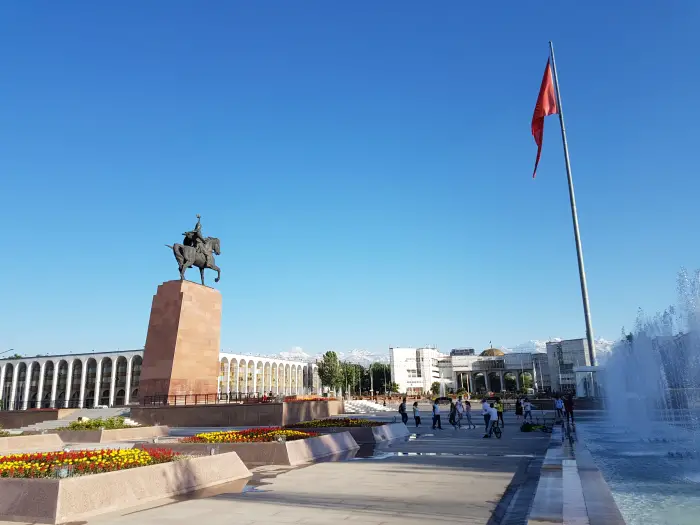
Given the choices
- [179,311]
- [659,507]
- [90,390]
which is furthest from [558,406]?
[90,390]

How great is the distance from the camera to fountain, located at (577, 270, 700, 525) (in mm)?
7840

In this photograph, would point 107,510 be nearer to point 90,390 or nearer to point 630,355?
point 630,355

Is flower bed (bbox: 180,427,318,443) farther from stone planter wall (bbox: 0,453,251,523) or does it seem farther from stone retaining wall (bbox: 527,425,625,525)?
stone retaining wall (bbox: 527,425,625,525)

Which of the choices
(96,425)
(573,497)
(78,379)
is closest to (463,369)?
(78,379)

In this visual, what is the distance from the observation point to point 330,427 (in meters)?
18.8

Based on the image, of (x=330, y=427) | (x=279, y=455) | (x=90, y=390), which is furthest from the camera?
(x=90, y=390)

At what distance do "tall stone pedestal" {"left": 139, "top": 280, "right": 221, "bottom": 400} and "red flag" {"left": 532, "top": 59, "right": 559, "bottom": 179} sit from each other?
Result: 819 inches

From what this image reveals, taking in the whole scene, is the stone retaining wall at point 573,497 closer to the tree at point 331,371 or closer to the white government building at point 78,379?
the white government building at point 78,379

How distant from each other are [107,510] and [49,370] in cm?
9457

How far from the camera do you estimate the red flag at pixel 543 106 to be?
2736cm

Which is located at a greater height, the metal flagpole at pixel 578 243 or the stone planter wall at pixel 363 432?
the metal flagpole at pixel 578 243

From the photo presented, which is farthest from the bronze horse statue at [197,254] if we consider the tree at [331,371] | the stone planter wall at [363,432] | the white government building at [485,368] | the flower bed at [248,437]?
the white government building at [485,368]

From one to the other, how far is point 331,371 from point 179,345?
6689 centimetres

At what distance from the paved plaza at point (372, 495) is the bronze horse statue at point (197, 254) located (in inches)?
772
